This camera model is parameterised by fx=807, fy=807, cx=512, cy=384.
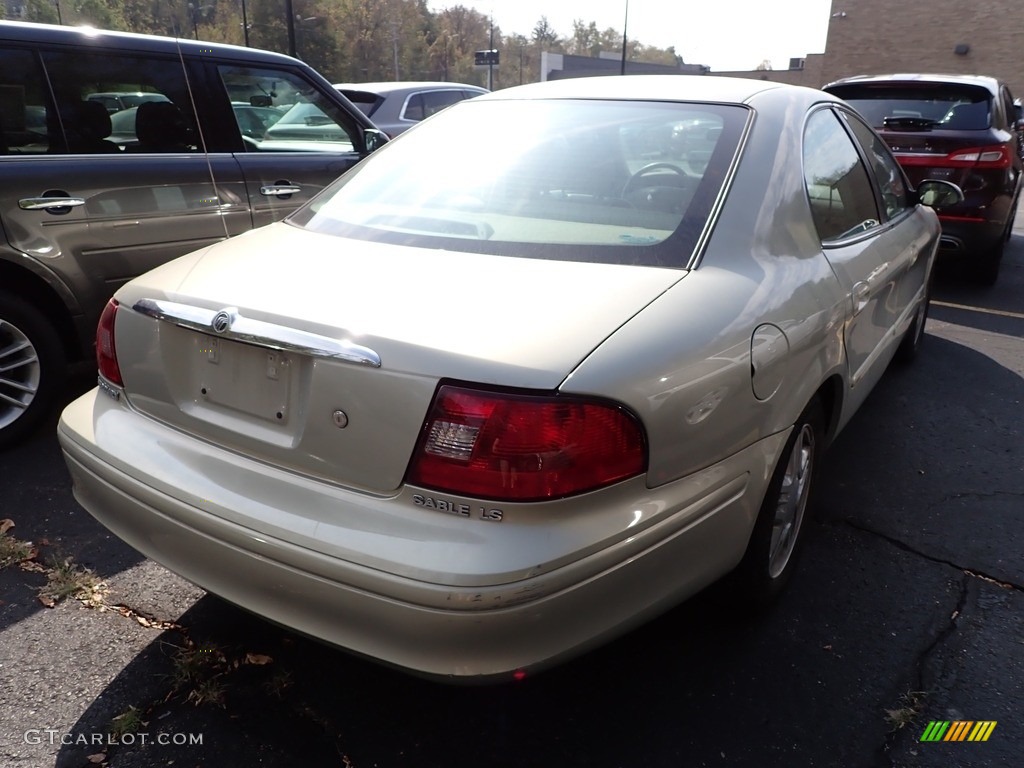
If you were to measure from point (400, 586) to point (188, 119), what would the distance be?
3.37 metres

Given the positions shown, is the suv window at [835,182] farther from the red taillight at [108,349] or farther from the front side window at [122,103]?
the front side window at [122,103]

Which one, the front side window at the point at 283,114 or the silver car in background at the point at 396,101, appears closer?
the front side window at the point at 283,114

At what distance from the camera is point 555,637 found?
1633 mm

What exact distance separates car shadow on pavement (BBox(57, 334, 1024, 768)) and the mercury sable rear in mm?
242

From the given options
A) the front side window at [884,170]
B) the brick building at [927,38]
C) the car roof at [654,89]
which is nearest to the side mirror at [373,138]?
the car roof at [654,89]

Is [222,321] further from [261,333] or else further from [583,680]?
[583,680]

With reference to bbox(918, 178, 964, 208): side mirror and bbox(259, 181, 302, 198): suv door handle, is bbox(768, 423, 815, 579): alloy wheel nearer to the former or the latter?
bbox(918, 178, 964, 208): side mirror

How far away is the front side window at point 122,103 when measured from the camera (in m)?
3.63

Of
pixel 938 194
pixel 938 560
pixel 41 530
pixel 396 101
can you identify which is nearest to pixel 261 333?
pixel 41 530

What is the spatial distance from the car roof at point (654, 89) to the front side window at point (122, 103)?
74.1 inches

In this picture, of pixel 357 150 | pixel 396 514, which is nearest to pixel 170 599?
pixel 396 514

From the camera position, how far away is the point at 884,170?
3.72 m

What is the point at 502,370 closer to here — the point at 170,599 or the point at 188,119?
the point at 170,599

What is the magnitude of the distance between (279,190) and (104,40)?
3.39ft
